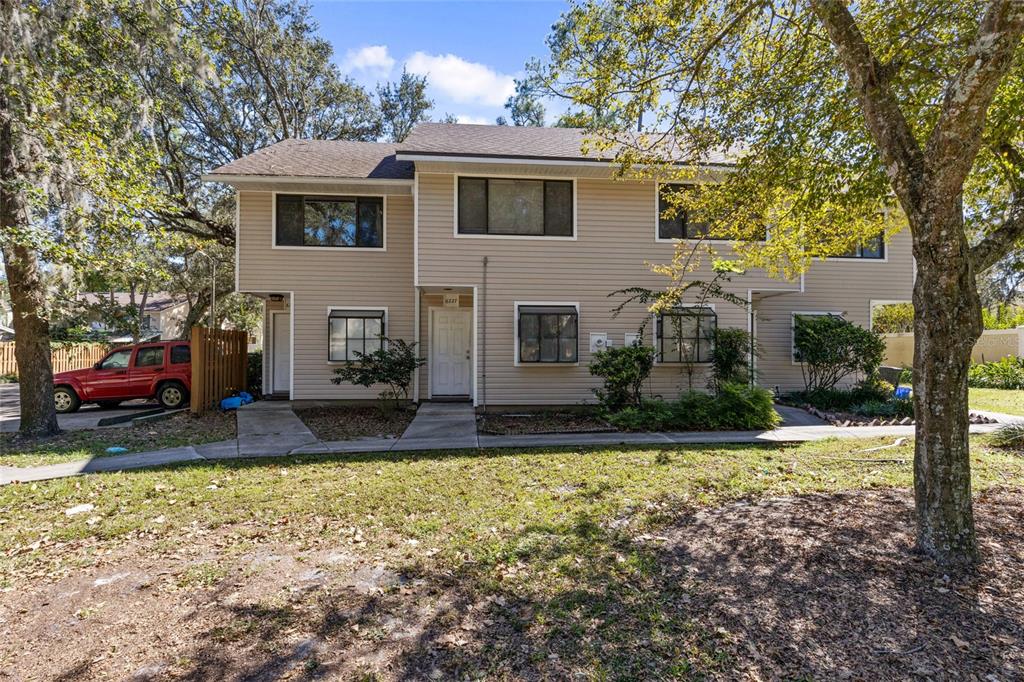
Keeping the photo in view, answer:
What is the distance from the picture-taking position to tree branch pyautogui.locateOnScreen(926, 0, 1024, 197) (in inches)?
124

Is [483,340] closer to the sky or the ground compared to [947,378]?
closer to the sky

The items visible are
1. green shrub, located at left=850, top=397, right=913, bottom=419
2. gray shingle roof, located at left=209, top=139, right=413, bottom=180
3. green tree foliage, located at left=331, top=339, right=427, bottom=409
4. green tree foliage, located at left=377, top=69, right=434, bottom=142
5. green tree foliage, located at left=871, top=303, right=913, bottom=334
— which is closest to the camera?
green shrub, located at left=850, top=397, right=913, bottom=419

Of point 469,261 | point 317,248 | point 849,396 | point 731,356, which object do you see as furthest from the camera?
point 317,248

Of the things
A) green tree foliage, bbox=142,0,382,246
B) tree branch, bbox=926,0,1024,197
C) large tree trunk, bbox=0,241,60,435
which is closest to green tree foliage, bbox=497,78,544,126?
green tree foliage, bbox=142,0,382,246

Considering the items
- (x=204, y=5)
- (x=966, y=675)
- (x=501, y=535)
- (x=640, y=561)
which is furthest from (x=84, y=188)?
(x=966, y=675)

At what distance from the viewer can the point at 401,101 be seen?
21.0 metres

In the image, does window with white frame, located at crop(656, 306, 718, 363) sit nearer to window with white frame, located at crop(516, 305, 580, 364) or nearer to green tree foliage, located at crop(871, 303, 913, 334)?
window with white frame, located at crop(516, 305, 580, 364)

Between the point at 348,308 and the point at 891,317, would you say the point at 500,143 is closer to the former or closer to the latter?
the point at 348,308

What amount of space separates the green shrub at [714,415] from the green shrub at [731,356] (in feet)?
3.95

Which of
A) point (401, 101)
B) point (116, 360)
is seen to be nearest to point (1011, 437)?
point (116, 360)

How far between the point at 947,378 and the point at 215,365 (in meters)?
12.4

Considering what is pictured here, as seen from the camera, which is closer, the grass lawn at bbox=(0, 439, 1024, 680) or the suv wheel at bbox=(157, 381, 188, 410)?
the grass lawn at bbox=(0, 439, 1024, 680)

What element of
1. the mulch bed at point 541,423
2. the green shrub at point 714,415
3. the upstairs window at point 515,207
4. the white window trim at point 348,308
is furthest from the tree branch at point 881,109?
the white window trim at point 348,308

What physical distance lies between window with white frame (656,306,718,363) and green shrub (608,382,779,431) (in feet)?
6.10
